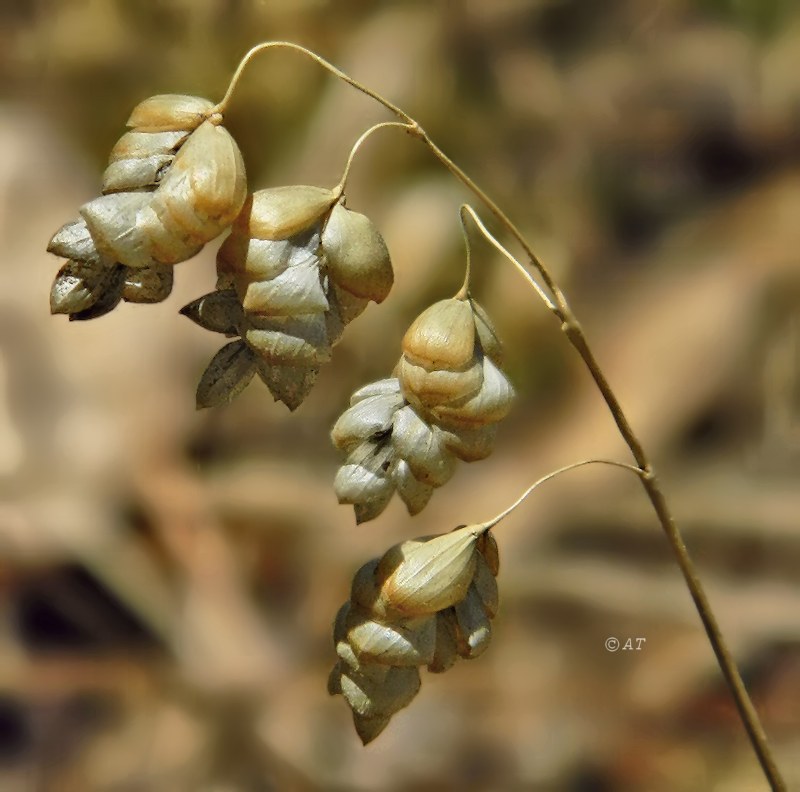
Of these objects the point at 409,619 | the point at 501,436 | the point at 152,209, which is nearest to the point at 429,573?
the point at 409,619

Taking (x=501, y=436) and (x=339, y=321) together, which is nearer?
(x=339, y=321)

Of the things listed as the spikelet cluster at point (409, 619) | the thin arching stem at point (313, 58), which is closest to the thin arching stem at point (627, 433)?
the thin arching stem at point (313, 58)

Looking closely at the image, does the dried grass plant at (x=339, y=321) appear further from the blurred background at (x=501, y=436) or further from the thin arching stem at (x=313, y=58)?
the blurred background at (x=501, y=436)

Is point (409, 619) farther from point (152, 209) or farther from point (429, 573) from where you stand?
point (152, 209)

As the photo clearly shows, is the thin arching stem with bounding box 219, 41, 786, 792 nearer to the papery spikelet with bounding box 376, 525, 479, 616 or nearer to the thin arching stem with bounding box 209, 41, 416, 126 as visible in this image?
the thin arching stem with bounding box 209, 41, 416, 126

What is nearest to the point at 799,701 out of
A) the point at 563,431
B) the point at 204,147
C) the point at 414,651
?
the point at 563,431

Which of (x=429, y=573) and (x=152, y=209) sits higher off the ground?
(x=152, y=209)
